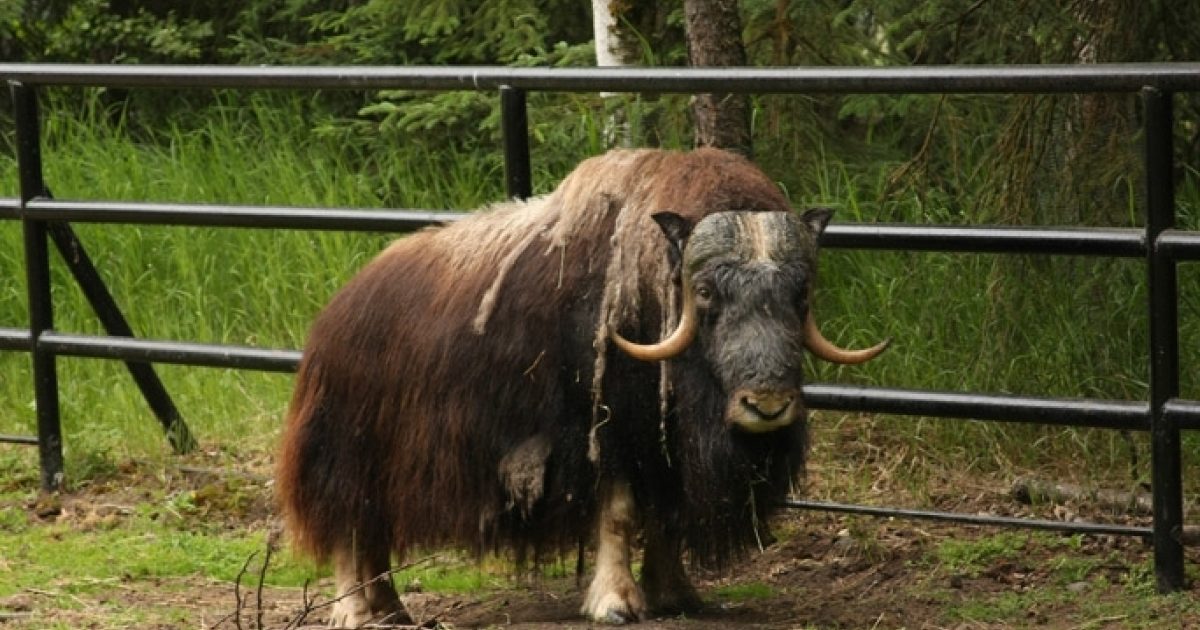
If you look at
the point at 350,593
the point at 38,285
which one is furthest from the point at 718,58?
the point at 350,593

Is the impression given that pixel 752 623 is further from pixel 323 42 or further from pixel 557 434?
pixel 323 42

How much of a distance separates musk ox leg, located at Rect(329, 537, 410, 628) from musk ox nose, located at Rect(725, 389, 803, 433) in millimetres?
1308

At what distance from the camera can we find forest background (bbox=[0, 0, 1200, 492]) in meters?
7.01

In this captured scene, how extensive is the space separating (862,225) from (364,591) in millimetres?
1727

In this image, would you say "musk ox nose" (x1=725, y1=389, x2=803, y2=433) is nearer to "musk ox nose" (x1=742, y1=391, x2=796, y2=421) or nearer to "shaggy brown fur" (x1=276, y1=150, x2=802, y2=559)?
"musk ox nose" (x1=742, y1=391, x2=796, y2=421)

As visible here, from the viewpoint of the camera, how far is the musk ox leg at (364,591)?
566 centimetres

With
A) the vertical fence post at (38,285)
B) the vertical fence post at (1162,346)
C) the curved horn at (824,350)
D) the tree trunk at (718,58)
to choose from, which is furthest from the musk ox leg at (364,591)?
the tree trunk at (718,58)

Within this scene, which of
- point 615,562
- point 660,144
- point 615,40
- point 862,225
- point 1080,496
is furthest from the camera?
point 615,40

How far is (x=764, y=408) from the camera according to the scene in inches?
189

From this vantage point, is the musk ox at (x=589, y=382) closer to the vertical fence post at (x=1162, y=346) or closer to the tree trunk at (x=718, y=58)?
the vertical fence post at (x=1162, y=346)

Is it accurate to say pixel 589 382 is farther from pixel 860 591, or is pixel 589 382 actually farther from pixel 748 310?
pixel 860 591

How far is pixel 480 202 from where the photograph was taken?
29.3 feet

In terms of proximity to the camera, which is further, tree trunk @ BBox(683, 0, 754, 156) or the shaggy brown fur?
tree trunk @ BBox(683, 0, 754, 156)

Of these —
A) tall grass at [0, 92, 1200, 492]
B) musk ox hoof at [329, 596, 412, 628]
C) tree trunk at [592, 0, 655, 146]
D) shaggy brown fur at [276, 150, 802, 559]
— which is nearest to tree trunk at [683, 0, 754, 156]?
tall grass at [0, 92, 1200, 492]
